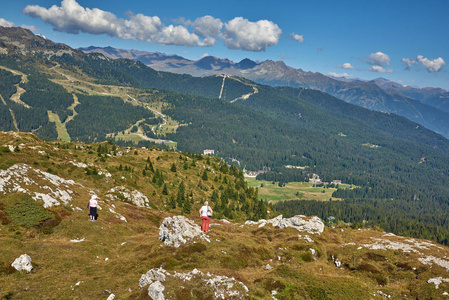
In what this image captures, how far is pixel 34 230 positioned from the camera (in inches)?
1896

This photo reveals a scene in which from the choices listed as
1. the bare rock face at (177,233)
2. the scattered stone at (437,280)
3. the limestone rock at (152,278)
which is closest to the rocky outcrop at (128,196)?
the bare rock face at (177,233)

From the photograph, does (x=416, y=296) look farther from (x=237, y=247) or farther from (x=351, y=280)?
(x=237, y=247)

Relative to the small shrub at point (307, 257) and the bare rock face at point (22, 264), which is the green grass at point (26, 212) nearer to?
the bare rock face at point (22, 264)

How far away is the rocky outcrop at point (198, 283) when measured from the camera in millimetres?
29094

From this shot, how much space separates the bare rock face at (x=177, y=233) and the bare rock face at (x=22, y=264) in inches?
769

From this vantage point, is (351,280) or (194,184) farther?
(194,184)

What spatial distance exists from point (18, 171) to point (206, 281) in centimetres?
5305

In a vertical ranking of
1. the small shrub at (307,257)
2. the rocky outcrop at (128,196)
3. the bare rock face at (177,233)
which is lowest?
the rocky outcrop at (128,196)

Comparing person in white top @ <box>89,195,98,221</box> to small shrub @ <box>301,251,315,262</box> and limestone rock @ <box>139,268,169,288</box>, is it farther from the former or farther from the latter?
small shrub @ <box>301,251,315,262</box>

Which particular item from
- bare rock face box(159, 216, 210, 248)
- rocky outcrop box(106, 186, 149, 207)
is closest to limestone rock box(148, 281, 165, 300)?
bare rock face box(159, 216, 210, 248)

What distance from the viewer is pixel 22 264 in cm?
3612

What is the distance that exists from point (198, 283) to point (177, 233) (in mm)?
18069

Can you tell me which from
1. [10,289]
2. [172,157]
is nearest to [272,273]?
[10,289]

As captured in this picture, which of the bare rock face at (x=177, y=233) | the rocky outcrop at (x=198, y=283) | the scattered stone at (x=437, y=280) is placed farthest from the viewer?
the bare rock face at (x=177, y=233)
